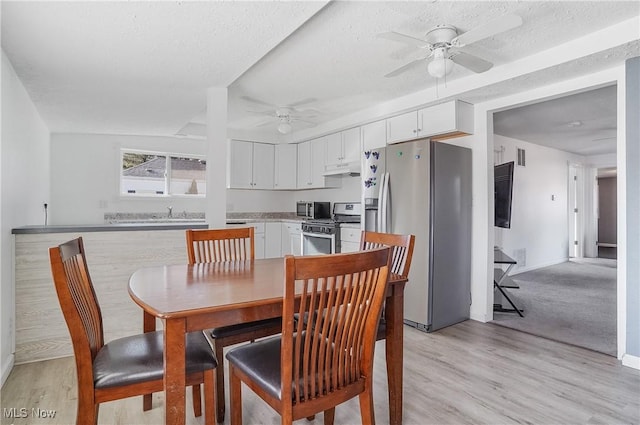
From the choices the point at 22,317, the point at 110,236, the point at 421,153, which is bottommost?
the point at 22,317

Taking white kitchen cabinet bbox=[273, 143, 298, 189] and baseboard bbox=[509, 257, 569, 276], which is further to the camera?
white kitchen cabinet bbox=[273, 143, 298, 189]

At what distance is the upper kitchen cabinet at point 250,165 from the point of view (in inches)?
223

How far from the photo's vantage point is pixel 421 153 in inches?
133

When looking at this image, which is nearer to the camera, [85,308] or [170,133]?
[85,308]

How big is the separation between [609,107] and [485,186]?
6.88ft

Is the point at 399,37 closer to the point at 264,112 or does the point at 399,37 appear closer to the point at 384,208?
the point at 384,208

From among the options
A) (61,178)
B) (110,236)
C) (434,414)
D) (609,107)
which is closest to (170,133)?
(61,178)

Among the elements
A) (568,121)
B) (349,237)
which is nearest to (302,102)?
(349,237)

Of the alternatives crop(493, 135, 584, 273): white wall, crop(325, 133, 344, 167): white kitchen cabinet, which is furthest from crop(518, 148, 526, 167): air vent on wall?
crop(325, 133, 344, 167): white kitchen cabinet

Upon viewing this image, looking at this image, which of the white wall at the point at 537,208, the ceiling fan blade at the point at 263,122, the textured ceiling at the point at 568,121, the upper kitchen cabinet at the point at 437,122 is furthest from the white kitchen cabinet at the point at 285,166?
the white wall at the point at 537,208

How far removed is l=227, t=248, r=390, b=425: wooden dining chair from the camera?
1.19 m

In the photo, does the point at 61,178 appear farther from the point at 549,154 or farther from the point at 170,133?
the point at 549,154

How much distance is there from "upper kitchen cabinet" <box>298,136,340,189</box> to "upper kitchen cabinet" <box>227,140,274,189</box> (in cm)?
51

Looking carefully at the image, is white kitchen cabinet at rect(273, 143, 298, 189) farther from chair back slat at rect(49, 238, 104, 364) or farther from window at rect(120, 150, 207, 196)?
chair back slat at rect(49, 238, 104, 364)
